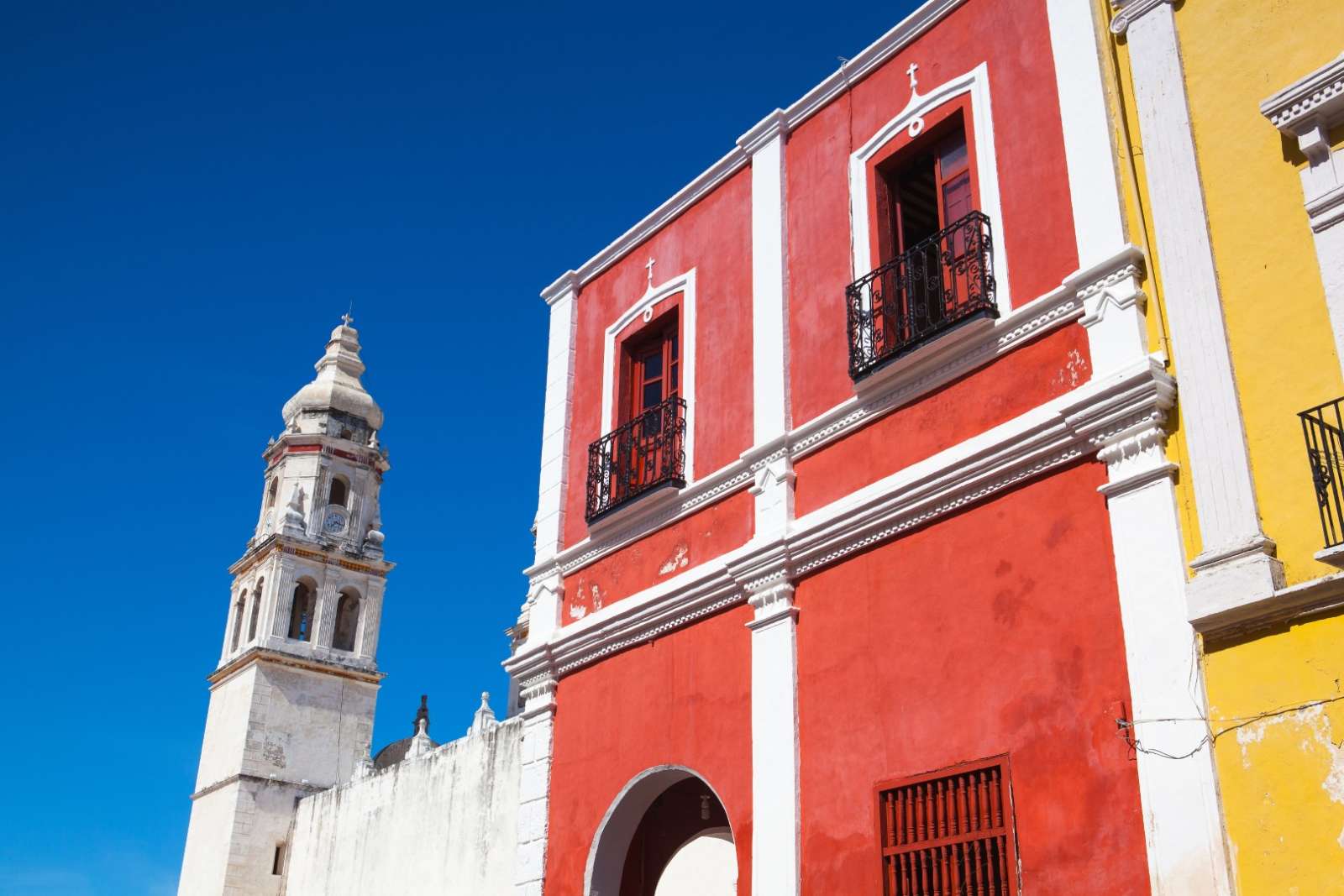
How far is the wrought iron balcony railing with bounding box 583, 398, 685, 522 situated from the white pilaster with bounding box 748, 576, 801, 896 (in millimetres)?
1634

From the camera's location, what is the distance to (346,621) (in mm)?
30375

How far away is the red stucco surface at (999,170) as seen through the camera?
852 cm

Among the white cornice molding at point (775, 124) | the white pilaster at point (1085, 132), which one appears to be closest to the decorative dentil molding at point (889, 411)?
the white pilaster at point (1085, 132)

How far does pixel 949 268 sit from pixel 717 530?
2.71 meters

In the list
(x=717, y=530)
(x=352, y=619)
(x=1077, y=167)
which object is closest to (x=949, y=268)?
(x=1077, y=167)

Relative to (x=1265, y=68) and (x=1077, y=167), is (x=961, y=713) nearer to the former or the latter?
(x=1077, y=167)

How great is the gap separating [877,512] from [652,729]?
2.76 meters

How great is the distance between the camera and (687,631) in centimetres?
1048

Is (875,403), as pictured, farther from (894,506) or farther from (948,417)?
(894,506)

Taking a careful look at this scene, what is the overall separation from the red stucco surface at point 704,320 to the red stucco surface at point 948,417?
3.30 feet

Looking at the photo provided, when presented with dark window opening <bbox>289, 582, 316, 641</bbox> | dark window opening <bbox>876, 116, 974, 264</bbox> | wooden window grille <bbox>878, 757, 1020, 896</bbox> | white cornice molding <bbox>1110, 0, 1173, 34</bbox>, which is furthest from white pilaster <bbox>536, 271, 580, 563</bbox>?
dark window opening <bbox>289, 582, 316, 641</bbox>

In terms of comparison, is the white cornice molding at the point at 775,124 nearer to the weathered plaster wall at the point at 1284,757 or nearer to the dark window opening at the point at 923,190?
the dark window opening at the point at 923,190

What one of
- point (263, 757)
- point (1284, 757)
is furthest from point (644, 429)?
point (263, 757)

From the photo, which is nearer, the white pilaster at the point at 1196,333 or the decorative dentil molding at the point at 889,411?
the white pilaster at the point at 1196,333
